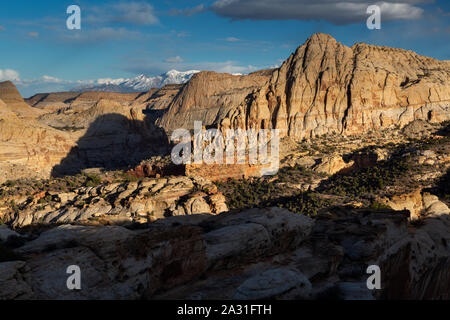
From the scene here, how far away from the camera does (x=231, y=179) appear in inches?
3073

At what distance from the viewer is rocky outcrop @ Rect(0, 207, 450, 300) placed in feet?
58.2

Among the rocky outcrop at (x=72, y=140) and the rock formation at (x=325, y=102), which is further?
the rocky outcrop at (x=72, y=140)

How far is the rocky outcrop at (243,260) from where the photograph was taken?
1773 centimetres

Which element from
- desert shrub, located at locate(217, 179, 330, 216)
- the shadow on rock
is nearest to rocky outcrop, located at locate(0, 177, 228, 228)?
desert shrub, located at locate(217, 179, 330, 216)

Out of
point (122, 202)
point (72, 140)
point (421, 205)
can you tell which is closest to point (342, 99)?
point (421, 205)

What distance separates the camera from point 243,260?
80.0ft

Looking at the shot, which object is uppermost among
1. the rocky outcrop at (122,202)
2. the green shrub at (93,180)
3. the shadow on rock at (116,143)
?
the shadow on rock at (116,143)

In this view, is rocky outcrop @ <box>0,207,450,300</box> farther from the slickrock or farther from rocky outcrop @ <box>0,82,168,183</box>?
the slickrock

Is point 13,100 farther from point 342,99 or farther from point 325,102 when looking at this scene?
point 342,99

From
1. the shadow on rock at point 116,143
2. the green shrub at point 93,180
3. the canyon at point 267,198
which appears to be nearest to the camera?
the canyon at point 267,198

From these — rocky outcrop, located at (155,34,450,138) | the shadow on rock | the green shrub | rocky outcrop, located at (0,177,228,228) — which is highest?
rocky outcrop, located at (155,34,450,138)

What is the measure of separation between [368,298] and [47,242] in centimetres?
1547

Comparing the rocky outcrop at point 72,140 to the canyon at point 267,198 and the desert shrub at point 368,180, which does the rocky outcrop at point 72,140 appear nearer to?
the canyon at point 267,198

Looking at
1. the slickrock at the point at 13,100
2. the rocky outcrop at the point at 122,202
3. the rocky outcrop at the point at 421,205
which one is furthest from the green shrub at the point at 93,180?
the slickrock at the point at 13,100
